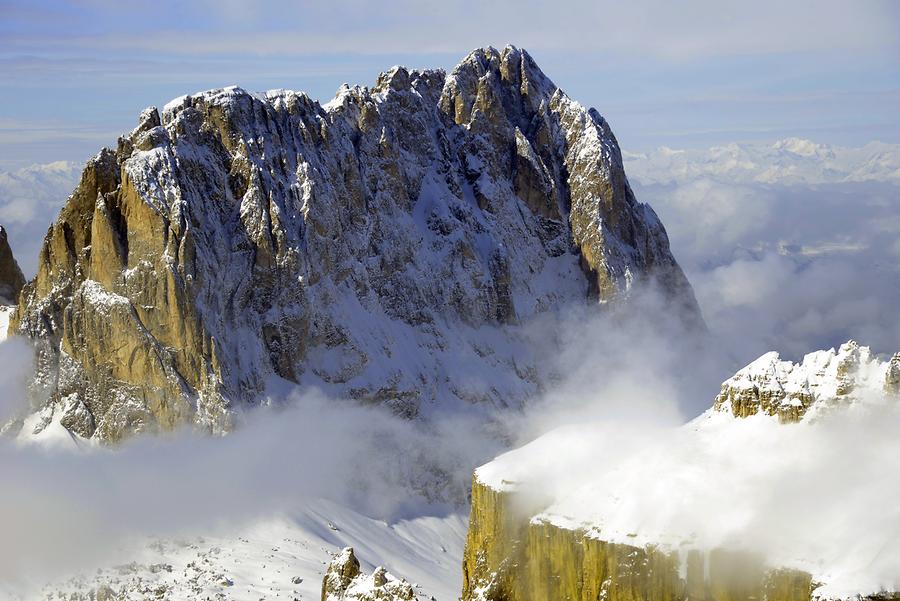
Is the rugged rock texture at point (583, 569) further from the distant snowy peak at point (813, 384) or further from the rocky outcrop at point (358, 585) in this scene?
the distant snowy peak at point (813, 384)

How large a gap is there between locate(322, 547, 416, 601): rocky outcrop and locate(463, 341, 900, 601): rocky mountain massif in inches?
241

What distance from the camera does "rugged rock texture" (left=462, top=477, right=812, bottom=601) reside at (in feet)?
184

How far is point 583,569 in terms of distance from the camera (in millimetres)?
59375

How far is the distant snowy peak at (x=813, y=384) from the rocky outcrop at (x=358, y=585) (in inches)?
817

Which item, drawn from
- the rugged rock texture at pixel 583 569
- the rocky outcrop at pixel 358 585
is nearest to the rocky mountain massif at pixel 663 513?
the rugged rock texture at pixel 583 569

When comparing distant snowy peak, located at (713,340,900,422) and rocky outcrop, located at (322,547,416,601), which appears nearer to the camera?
rocky outcrop, located at (322,547,416,601)

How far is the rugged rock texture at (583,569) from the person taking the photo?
56.0 m

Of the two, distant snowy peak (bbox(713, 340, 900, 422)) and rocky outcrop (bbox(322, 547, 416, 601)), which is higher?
distant snowy peak (bbox(713, 340, 900, 422))

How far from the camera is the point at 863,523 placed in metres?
55.4

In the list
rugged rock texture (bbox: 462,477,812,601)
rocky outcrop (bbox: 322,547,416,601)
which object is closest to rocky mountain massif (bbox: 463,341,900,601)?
rugged rock texture (bbox: 462,477,812,601)

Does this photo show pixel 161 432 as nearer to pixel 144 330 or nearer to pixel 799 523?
pixel 144 330

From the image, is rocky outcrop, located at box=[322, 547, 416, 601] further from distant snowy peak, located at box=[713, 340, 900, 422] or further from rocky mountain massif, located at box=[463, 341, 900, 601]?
distant snowy peak, located at box=[713, 340, 900, 422]

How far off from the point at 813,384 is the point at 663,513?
38.7 ft

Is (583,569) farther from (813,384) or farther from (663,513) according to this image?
(813,384)
